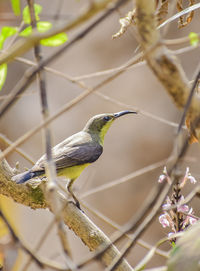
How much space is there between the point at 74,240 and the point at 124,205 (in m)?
0.83

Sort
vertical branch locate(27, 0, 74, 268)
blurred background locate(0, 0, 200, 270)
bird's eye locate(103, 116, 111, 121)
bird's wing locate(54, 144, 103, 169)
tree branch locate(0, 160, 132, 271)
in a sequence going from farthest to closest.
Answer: blurred background locate(0, 0, 200, 270), bird's eye locate(103, 116, 111, 121), bird's wing locate(54, 144, 103, 169), tree branch locate(0, 160, 132, 271), vertical branch locate(27, 0, 74, 268)

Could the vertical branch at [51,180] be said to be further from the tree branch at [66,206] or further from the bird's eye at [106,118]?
the bird's eye at [106,118]

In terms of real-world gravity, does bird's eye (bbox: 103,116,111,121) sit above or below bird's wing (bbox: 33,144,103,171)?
above

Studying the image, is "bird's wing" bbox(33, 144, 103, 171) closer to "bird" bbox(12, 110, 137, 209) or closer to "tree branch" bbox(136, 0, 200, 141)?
"bird" bbox(12, 110, 137, 209)

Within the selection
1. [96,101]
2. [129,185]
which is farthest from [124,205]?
[96,101]

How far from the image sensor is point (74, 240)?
258 inches

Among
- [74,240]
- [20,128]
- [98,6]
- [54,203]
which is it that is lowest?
[74,240]

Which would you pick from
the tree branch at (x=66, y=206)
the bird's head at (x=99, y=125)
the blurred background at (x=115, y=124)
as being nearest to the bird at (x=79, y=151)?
the bird's head at (x=99, y=125)

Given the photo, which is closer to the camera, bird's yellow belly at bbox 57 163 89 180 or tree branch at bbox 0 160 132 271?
tree branch at bbox 0 160 132 271

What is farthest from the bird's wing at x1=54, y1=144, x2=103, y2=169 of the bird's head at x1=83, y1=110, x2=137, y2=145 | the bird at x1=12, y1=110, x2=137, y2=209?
the bird's head at x1=83, y1=110, x2=137, y2=145

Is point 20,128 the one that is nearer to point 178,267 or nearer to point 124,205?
point 124,205

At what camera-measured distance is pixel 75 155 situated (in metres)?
3.27

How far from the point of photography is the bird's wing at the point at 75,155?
3.20m

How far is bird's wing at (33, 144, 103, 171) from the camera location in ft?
10.5
